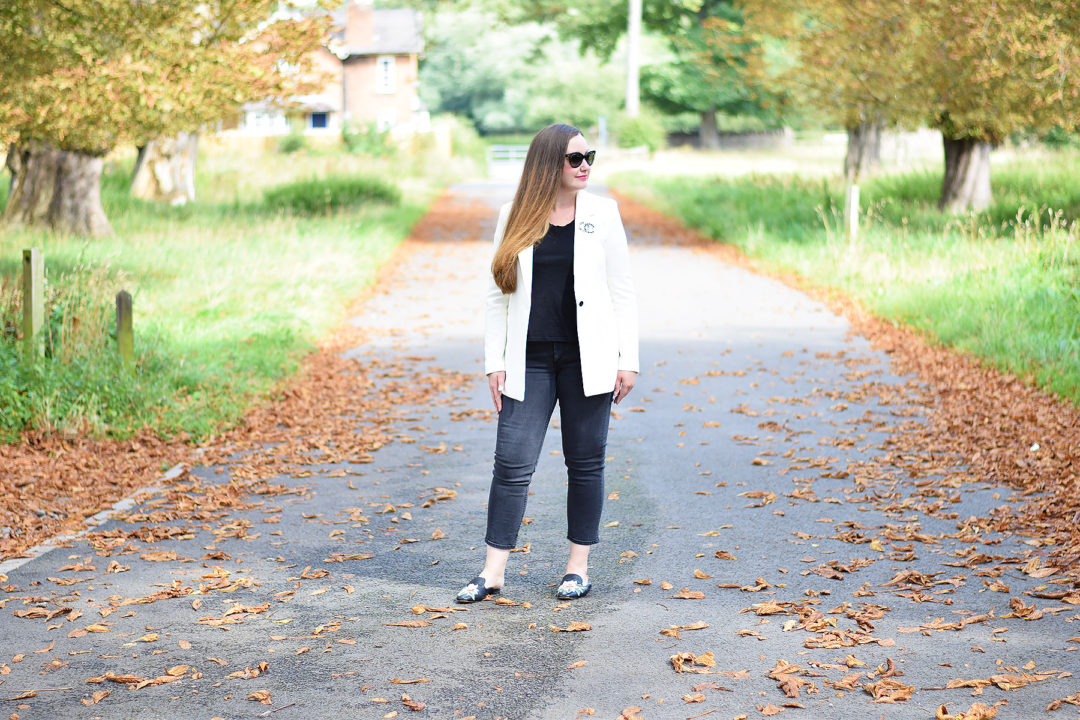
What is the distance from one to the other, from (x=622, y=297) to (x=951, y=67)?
582 inches

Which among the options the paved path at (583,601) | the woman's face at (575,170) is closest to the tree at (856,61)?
the paved path at (583,601)

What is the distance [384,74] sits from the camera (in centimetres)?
7850

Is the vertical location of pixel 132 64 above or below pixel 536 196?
above

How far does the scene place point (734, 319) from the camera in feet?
46.9

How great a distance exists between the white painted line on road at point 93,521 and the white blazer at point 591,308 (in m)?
2.51

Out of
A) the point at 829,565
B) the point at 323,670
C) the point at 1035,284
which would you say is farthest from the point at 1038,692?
the point at 1035,284

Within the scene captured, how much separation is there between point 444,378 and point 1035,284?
6573 millimetres

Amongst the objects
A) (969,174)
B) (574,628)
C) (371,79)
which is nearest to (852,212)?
(969,174)

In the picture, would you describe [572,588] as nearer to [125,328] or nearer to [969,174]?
[125,328]

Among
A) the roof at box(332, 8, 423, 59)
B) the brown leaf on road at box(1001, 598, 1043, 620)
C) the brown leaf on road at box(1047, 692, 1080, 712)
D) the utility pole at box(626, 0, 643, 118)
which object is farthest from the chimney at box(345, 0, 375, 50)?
the brown leaf on road at box(1047, 692, 1080, 712)

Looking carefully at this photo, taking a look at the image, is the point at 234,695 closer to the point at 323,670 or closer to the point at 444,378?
the point at 323,670

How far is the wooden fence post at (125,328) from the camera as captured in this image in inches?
356

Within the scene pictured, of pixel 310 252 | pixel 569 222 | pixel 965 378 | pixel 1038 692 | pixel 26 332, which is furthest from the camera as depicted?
pixel 310 252

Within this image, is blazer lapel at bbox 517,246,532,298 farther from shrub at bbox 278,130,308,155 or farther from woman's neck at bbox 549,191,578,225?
shrub at bbox 278,130,308,155
